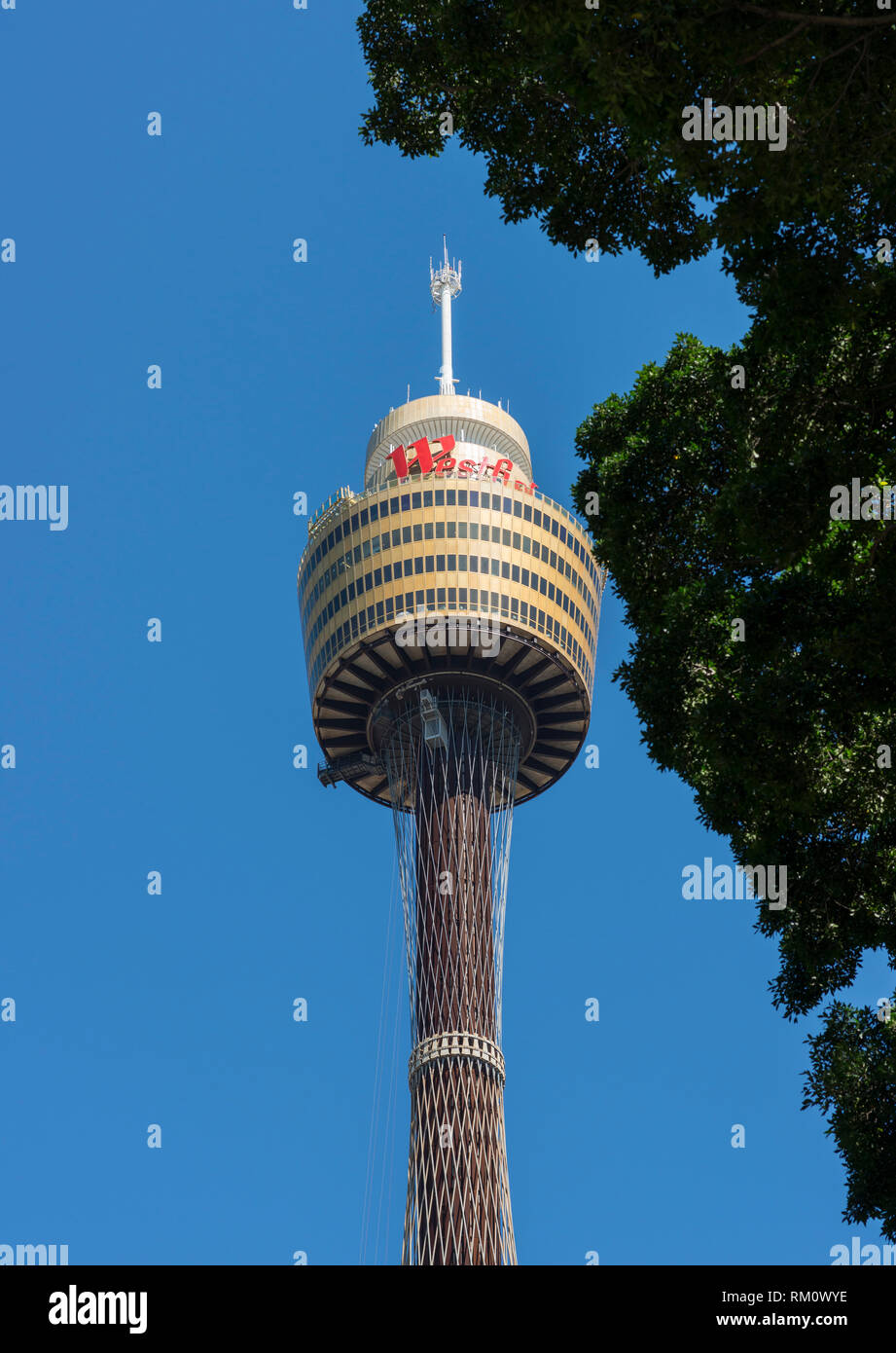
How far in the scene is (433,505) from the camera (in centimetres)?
9631

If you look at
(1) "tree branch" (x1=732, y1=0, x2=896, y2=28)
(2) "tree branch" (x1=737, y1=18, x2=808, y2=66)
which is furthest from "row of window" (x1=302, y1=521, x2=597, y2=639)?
(1) "tree branch" (x1=732, y1=0, x2=896, y2=28)

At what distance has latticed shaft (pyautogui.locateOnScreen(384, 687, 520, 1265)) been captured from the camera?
83.1 m

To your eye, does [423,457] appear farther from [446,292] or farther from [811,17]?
[811,17]

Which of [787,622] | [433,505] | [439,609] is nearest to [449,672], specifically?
[439,609]

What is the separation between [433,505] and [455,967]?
26764 mm

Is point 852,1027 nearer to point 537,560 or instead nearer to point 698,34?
point 698,34

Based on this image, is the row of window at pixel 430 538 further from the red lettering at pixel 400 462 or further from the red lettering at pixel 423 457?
the red lettering at pixel 400 462

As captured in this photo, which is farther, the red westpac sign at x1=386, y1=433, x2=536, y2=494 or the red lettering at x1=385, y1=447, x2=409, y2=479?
the red lettering at x1=385, y1=447, x2=409, y2=479

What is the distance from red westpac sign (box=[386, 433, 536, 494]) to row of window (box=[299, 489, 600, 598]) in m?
1.71

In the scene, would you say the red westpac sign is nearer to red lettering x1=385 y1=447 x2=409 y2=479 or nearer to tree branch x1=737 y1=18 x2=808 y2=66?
red lettering x1=385 y1=447 x2=409 y2=479

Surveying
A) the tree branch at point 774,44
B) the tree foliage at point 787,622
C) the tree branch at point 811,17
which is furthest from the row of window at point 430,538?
the tree branch at point 811,17
